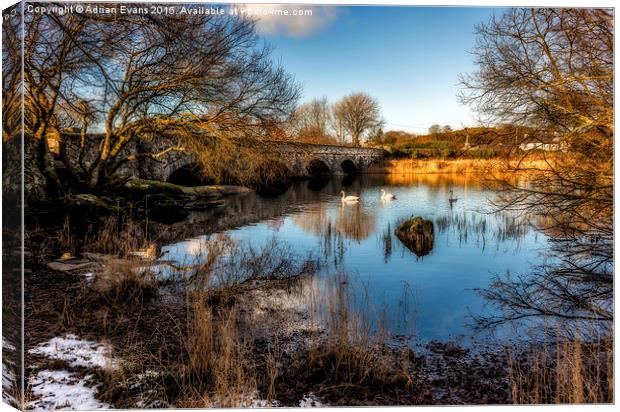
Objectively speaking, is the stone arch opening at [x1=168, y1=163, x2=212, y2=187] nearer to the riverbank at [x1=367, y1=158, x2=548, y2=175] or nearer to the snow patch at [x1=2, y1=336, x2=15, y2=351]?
the riverbank at [x1=367, y1=158, x2=548, y2=175]

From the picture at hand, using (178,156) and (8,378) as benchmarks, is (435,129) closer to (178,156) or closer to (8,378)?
(178,156)

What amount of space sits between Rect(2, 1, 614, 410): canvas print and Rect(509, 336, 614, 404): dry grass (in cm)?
3

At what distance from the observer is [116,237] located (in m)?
5.09

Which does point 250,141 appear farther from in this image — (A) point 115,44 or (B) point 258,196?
(A) point 115,44

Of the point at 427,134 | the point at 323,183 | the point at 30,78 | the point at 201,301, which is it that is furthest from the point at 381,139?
the point at 30,78

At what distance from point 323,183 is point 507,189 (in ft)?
11.9

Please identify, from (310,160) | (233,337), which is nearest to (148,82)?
(310,160)

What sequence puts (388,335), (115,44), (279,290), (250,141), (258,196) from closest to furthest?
(388,335), (115,44), (279,290), (250,141), (258,196)

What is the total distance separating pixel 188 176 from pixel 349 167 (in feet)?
7.56

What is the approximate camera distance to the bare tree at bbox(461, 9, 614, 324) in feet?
13.3

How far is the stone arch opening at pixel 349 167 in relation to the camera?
20.4 feet

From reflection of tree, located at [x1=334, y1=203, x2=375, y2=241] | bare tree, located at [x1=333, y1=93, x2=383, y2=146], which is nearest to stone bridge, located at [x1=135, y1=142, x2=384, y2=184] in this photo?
bare tree, located at [x1=333, y1=93, x2=383, y2=146]

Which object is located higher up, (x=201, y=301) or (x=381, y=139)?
(x=381, y=139)

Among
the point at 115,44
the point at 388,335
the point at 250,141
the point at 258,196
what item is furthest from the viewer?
the point at 258,196
